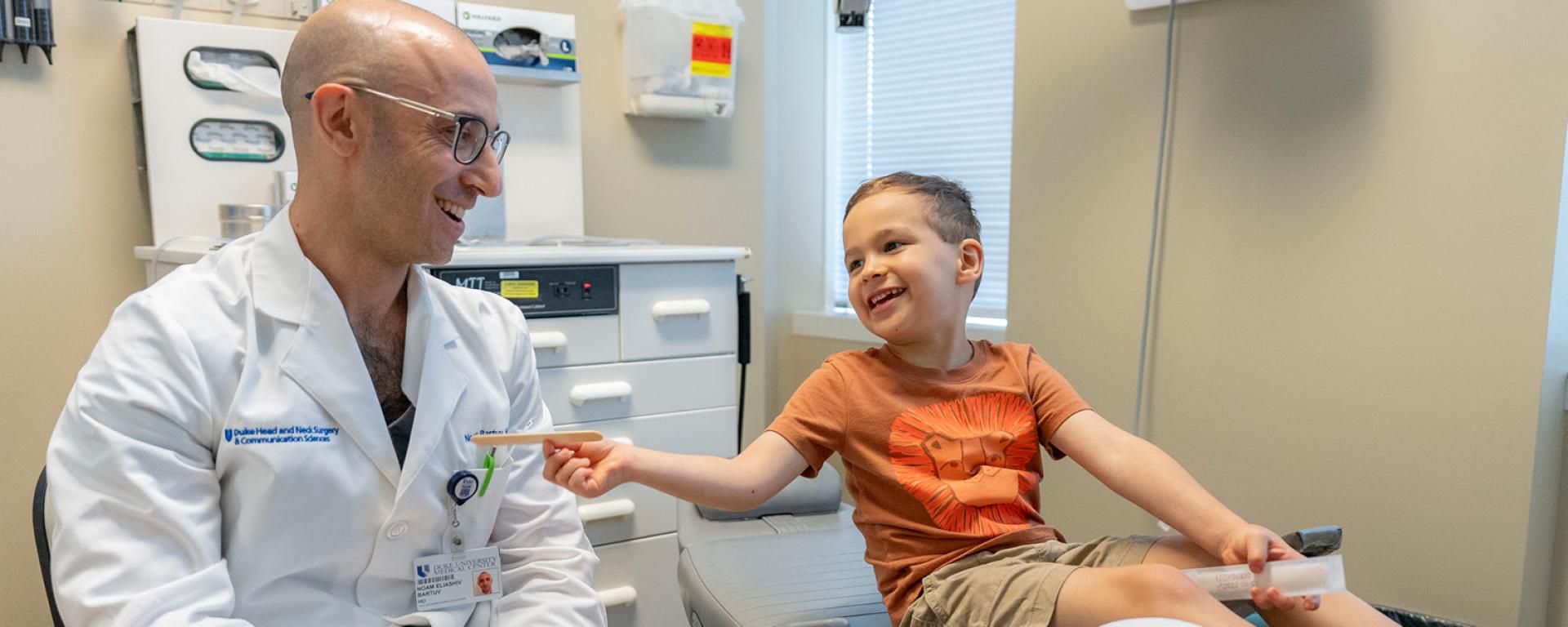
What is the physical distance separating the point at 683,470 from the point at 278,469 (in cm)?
42

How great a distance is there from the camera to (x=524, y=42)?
2.42m

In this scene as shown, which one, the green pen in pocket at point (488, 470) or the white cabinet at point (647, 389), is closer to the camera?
the green pen in pocket at point (488, 470)

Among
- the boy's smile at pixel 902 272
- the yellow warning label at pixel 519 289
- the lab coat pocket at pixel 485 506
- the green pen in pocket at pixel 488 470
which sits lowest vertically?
the lab coat pocket at pixel 485 506

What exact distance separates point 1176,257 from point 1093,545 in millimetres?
942

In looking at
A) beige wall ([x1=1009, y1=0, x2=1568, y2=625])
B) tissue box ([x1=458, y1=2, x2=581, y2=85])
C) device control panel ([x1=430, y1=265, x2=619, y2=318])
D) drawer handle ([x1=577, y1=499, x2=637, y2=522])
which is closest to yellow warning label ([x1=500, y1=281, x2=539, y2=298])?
device control panel ([x1=430, y1=265, x2=619, y2=318])

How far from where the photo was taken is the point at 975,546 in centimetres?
123

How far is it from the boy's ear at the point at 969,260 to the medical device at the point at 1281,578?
0.47m

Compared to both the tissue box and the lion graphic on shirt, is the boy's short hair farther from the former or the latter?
the tissue box

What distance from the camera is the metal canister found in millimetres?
1988

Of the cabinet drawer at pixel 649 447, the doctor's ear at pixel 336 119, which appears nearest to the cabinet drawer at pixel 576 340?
the cabinet drawer at pixel 649 447

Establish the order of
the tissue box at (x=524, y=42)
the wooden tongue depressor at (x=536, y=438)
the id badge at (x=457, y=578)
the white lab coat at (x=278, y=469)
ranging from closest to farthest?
the white lab coat at (x=278, y=469) < the wooden tongue depressor at (x=536, y=438) < the id badge at (x=457, y=578) < the tissue box at (x=524, y=42)

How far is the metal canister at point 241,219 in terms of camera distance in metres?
1.99

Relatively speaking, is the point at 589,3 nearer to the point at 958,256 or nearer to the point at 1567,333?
the point at 958,256

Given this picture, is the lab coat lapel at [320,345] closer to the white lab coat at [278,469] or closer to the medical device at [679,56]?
the white lab coat at [278,469]
